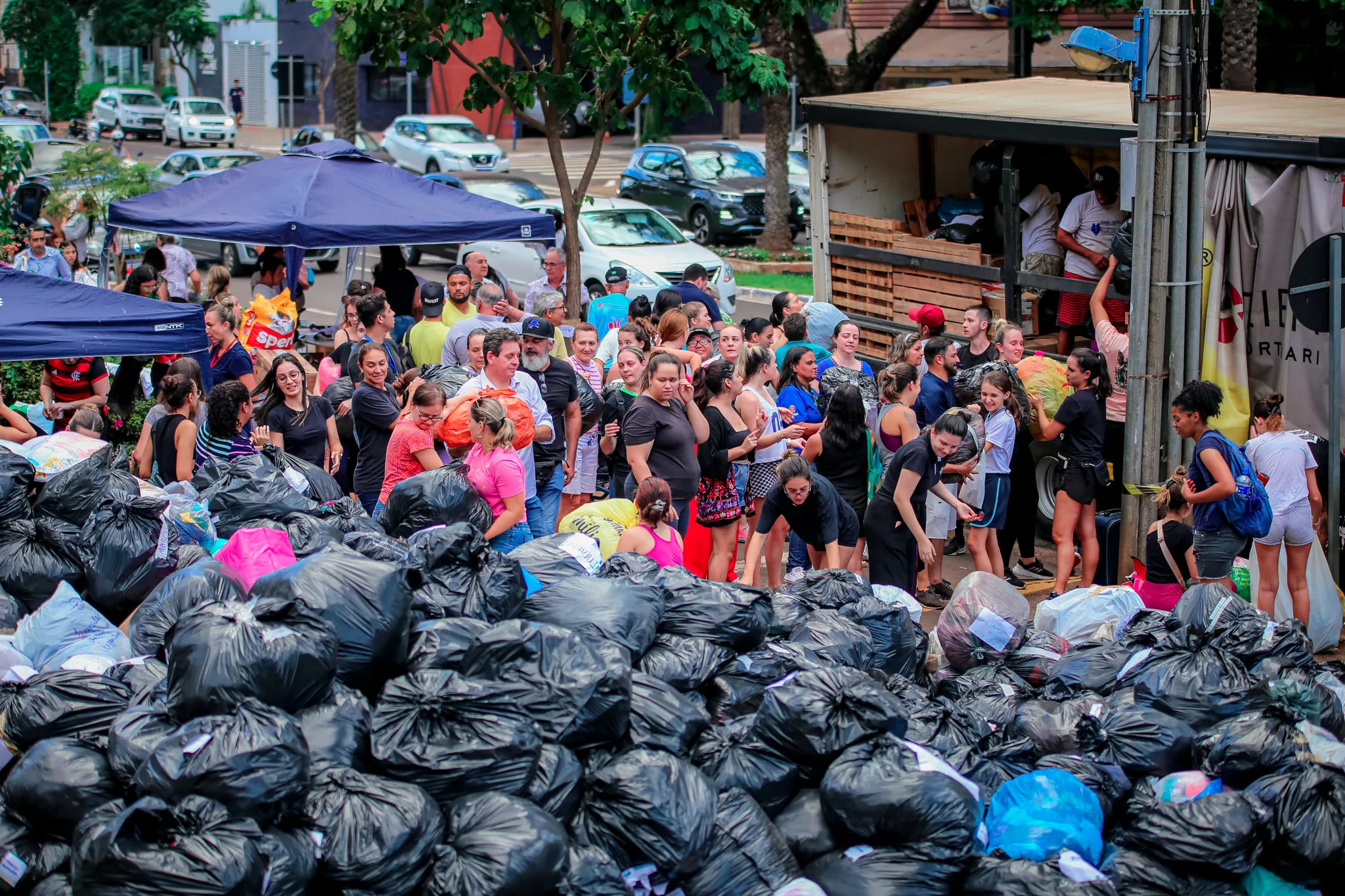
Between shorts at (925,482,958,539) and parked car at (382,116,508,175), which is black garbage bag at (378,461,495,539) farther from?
parked car at (382,116,508,175)

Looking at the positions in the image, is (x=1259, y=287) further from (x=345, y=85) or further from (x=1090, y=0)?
(x=345, y=85)

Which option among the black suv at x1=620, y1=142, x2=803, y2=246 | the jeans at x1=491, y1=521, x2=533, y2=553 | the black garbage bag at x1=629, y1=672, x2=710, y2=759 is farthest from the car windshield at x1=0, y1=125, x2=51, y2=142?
the black garbage bag at x1=629, y1=672, x2=710, y2=759

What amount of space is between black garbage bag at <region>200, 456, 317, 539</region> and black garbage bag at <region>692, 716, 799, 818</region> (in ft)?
8.43

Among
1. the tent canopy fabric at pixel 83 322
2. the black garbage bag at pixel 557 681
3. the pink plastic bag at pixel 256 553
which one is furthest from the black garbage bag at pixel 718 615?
the tent canopy fabric at pixel 83 322

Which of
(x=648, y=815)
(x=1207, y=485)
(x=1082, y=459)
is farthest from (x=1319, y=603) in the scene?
(x=648, y=815)

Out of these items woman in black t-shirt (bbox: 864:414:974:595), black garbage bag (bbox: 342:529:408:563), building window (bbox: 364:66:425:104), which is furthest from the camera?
building window (bbox: 364:66:425:104)

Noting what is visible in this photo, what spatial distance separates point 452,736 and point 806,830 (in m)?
1.21

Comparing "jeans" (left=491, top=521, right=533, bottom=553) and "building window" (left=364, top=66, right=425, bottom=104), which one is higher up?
"building window" (left=364, top=66, right=425, bottom=104)

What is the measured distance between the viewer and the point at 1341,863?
4.21 metres

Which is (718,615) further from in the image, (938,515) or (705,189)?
(705,189)

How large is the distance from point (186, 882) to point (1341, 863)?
139 inches

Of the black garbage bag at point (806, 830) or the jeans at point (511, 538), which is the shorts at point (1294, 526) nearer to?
the black garbage bag at point (806, 830)

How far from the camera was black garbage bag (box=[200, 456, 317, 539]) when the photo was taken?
20.1 ft

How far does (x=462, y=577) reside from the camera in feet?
16.2
